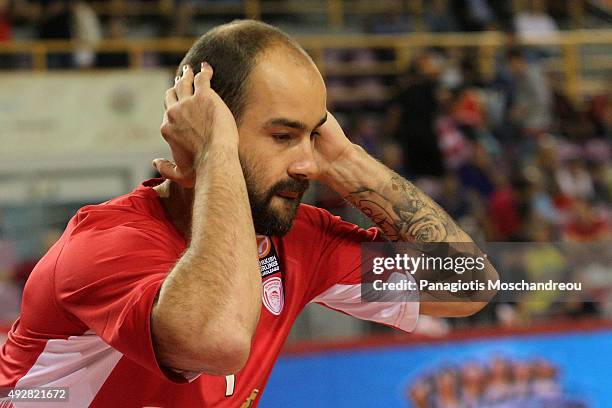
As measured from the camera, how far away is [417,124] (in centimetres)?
930

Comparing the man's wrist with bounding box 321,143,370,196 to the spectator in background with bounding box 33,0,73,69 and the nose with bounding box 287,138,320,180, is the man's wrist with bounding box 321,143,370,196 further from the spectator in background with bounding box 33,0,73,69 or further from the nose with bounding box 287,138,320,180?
the spectator in background with bounding box 33,0,73,69

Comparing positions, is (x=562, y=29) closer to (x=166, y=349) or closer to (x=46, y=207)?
(x=46, y=207)

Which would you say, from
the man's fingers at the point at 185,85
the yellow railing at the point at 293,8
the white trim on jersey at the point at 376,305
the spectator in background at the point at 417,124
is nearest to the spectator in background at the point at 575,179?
the spectator in background at the point at 417,124

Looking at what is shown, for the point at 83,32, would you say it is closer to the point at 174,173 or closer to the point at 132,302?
the point at 174,173

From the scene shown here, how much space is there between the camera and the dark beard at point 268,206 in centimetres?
247

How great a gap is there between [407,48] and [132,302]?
33.4 ft

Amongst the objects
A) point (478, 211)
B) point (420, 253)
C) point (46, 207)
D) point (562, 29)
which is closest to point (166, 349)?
point (420, 253)

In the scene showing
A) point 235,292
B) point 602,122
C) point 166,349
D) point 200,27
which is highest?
point 200,27

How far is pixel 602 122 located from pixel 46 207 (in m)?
6.42

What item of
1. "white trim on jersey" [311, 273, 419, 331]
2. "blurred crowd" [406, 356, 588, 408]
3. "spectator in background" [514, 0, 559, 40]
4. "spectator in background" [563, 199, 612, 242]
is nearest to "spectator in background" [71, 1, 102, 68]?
"spectator in background" [563, 199, 612, 242]

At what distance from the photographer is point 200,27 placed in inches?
496

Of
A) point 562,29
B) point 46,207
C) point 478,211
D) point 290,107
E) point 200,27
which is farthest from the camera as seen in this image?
point 562,29

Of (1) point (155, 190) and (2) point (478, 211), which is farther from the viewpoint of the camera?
(2) point (478, 211)

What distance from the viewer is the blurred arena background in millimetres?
6184
